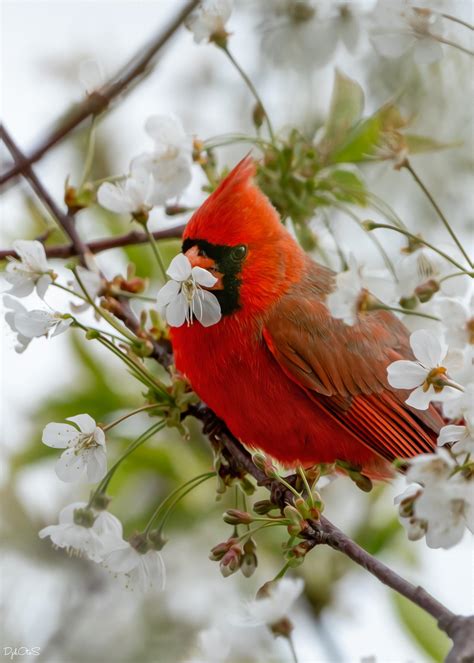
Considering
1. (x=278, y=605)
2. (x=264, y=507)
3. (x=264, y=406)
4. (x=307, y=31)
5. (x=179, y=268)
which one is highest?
(x=179, y=268)

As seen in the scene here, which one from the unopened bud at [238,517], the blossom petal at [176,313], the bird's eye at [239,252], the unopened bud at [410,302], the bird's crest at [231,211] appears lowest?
the unopened bud at [238,517]

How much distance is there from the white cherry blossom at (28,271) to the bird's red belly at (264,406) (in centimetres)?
48

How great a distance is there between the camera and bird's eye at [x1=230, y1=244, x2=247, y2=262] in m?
2.74

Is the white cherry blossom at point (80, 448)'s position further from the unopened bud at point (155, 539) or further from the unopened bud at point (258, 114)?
the unopened bud at point (258, 114)

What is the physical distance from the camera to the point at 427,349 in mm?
1982

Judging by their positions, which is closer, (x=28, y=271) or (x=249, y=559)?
(x=249, y=559)

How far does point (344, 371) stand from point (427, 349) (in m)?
0.87

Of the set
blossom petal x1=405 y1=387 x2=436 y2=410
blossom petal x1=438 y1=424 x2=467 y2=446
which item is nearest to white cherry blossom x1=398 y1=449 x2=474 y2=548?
blossom petal x1=438 y1=424 x2=467 y2=446

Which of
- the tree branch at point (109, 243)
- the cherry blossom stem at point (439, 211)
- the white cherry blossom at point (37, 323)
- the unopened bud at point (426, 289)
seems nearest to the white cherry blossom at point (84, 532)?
the white cherry blossom at point (37, 323)

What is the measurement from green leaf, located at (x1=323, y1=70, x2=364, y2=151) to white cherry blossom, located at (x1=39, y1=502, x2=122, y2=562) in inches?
51.0

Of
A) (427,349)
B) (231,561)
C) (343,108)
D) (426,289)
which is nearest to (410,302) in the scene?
(426,289)

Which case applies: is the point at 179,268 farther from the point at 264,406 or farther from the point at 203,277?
the point at 264,406

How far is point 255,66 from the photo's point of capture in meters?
3.68

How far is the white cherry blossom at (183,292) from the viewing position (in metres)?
2.17
